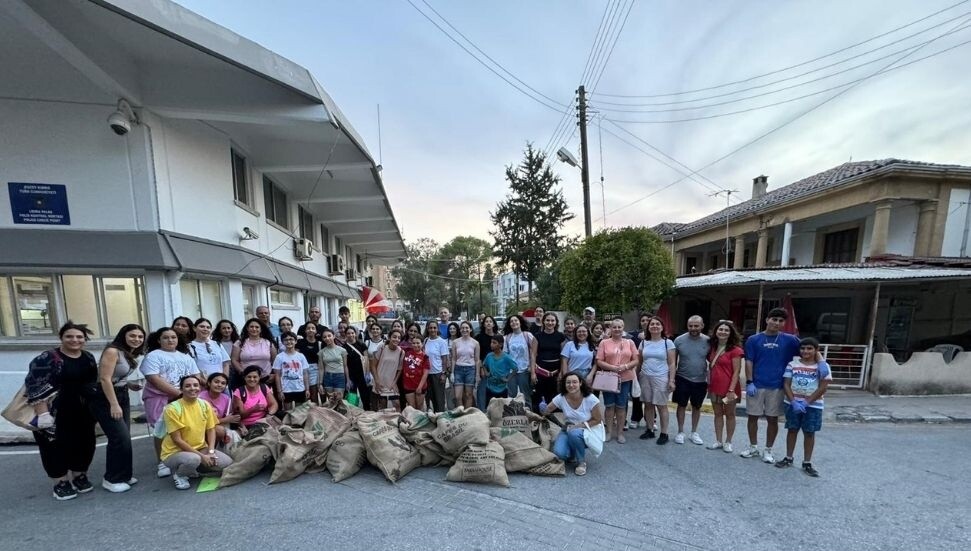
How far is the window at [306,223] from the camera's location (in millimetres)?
10820

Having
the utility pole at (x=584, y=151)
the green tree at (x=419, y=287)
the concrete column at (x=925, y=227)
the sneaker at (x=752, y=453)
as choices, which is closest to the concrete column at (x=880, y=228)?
the concrete column at (x=925, y=227)

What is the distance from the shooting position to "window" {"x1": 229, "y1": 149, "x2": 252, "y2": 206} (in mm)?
7260

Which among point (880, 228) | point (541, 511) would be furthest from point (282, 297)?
point (880, 228)

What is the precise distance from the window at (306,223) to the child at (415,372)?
7.99 meters

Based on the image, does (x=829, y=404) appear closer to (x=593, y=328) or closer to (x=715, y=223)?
(x=593, y=328)

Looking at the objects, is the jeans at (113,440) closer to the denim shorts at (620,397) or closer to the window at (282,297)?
the denim shorts at (620,397)

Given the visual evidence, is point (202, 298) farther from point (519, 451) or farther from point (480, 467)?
point (519, 451)

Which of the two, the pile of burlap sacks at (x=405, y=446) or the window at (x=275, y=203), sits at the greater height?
the window at (x=275, y=203)

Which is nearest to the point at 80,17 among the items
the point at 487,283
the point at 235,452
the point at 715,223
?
the point at 235,452

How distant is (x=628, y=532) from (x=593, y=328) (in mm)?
2921

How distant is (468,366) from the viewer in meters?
4.77

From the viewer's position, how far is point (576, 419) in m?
3.53

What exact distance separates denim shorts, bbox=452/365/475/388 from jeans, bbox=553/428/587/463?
156cm

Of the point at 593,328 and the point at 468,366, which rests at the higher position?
the point at 593,328
